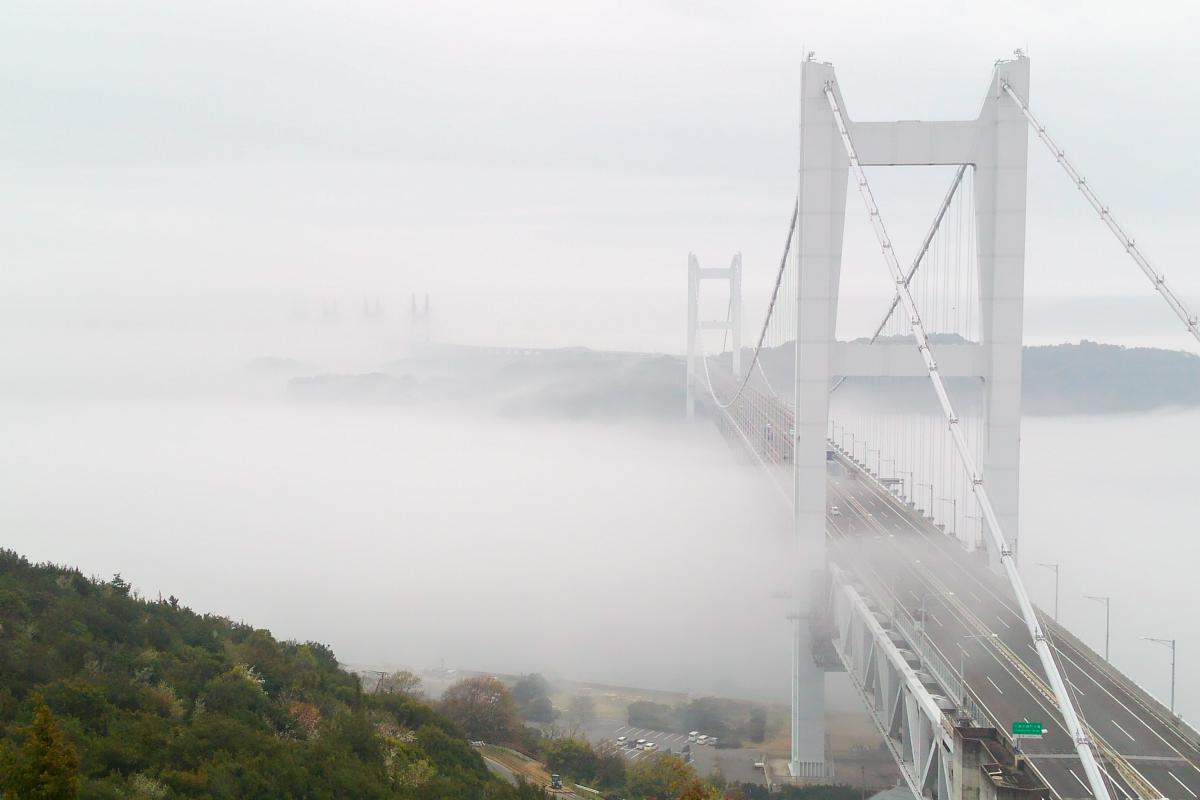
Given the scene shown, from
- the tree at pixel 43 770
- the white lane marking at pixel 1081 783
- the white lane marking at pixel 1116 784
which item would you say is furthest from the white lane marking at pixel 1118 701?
the tree at pixel 43 770

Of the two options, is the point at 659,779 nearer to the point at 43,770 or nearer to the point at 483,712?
the point at 483,712

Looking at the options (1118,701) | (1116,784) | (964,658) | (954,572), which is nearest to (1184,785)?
(1116,784)

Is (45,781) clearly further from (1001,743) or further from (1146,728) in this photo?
(1146,728)

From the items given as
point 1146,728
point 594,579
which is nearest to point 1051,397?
point 594,579

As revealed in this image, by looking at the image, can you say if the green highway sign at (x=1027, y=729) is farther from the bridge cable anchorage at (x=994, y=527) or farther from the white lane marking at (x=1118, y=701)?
the white lane marking at (x=1118, y=701)

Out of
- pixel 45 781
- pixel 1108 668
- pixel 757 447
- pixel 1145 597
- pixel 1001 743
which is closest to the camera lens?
pixel 45 781

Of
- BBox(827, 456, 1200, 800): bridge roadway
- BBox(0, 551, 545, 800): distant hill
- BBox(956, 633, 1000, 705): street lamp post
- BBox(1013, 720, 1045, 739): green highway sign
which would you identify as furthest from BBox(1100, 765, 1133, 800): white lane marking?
BBox(0, 551, 545, 800): distant hill

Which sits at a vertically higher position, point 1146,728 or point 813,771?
point 1146,728

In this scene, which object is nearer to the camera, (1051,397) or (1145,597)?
(1145,597)
